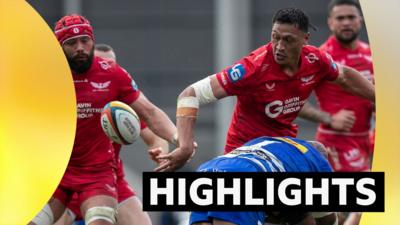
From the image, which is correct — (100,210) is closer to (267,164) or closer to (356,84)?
(267,164)

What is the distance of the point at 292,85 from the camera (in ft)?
29.4

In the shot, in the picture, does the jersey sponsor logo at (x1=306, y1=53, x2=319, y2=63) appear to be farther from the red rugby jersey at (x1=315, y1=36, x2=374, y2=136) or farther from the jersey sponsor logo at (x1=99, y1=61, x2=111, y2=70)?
the red rugby jersey at (x1=315, y1=36, x2=374, y2=136)

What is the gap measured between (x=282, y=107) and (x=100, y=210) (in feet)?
5.34

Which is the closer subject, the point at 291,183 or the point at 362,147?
the point at 291,183

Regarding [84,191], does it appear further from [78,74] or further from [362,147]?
[362,147]

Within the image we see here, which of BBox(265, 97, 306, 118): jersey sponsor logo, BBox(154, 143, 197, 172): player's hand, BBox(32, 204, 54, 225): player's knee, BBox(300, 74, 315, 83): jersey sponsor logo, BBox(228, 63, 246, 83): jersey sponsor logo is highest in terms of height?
BBox(228, 63, 246, 83): jersey sponsor logo

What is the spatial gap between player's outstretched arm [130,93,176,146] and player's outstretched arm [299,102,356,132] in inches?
116

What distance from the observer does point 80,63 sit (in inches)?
371

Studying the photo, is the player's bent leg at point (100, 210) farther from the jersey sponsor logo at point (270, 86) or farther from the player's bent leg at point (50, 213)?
the jersey sponsor logo at point (270, 86)

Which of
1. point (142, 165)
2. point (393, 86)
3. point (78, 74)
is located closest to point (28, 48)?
point (78, 74)

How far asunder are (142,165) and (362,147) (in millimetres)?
8620

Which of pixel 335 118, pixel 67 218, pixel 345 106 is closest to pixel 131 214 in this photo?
pixel 67 218

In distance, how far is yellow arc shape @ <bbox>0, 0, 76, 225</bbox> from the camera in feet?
28.6

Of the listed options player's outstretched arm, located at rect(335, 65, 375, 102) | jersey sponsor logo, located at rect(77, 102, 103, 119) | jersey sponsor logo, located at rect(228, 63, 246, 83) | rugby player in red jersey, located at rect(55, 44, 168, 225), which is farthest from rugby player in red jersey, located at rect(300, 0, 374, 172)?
jersey sponsor logo, located at rect(228, 63, 246, 83)
